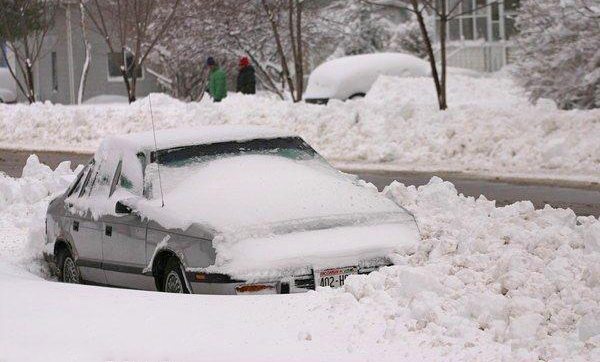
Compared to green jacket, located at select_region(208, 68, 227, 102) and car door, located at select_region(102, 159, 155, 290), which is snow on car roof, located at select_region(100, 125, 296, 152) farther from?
green jacket, located at select_region(208, 68, 227, 102)

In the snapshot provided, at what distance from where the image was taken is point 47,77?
2050 inches

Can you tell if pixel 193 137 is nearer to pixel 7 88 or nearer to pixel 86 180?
pixel 86 180

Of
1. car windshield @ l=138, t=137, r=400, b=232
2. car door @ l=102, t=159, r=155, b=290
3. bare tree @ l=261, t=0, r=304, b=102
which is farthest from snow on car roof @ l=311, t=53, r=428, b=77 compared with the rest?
car door @ l=102, t=159, r=155, b=290

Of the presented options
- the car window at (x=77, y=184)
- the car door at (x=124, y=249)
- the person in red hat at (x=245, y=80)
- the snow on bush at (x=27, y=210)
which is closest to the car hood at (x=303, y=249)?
the car door at (x=124, y=249)

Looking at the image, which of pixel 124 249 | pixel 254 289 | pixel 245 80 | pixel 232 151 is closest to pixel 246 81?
pixel 245 80

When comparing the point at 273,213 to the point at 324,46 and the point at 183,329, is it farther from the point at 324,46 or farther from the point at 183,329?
the point at 324,46

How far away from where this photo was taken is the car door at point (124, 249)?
31.5 ft

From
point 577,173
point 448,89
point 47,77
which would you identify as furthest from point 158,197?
point 47,77

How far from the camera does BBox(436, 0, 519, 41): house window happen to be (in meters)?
46.1

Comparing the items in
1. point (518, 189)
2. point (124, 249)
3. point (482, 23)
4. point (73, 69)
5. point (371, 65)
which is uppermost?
point (482, 23)

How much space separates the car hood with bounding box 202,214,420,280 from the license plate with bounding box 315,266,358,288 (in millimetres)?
33

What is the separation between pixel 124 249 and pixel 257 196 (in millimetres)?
1133

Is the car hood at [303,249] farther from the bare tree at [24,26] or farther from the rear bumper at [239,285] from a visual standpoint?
the bare tree at [24,26]

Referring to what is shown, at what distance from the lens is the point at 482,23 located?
154 feet
